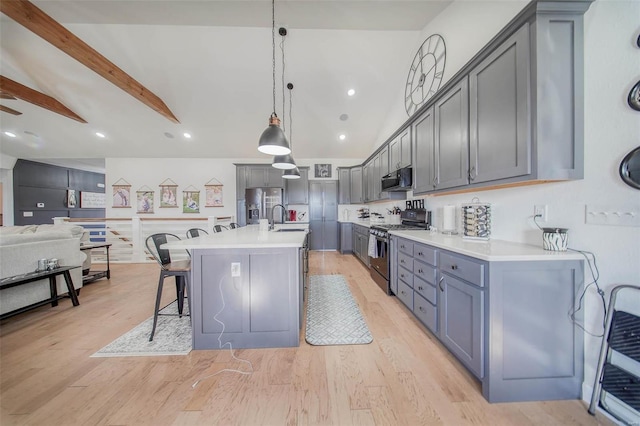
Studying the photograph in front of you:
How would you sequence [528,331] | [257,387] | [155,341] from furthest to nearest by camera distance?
[155,341], [257,387], [528,331]

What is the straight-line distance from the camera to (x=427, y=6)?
2.87 meters

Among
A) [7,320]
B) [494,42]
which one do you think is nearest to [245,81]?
[494,42]

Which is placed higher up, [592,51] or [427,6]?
[427,6]

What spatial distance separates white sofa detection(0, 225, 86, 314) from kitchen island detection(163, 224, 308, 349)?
234 cm

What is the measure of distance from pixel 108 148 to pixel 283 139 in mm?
6640

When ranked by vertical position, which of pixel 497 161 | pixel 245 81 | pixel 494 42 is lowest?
pixel 497 161

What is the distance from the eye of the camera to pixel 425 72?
11.2ft

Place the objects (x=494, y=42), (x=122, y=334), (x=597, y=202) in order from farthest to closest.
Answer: (x=122, y=334), (x=494, y=42), (x=597, y=202)

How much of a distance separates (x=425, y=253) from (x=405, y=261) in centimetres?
50

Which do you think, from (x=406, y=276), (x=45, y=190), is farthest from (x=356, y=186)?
(x=45, y=190)

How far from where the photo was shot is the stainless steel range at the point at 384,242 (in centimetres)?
319

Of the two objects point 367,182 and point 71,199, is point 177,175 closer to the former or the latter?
point 71,199

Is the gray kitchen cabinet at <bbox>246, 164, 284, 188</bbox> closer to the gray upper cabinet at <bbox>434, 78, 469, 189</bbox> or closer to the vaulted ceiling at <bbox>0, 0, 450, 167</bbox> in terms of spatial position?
the vaulted ceiling at <bbox>0, 0, 450, 167</bbox>

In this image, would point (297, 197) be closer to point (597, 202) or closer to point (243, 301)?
point (243, 301)
